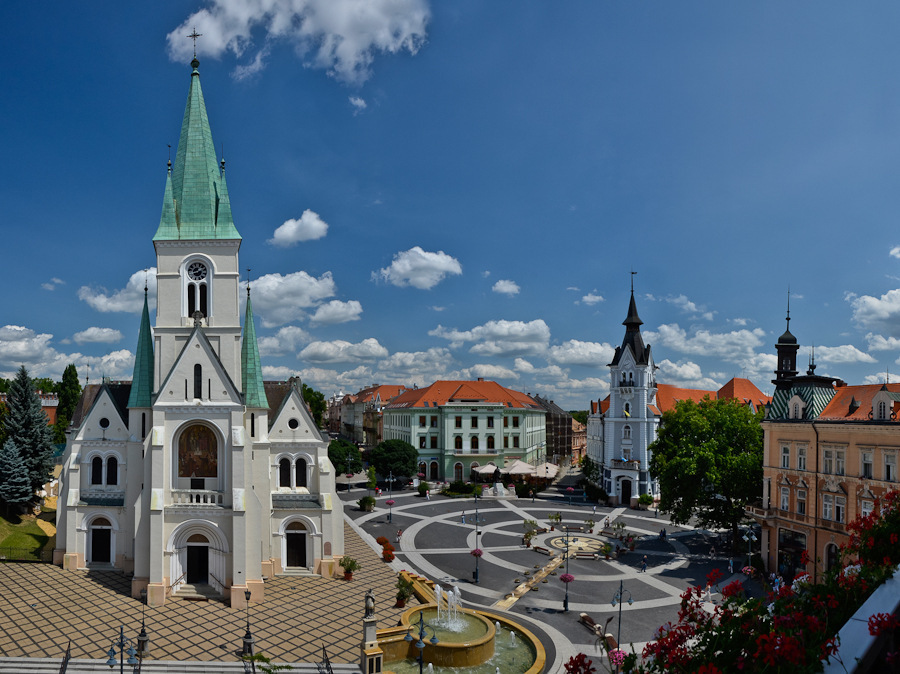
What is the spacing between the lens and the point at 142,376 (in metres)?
32.2

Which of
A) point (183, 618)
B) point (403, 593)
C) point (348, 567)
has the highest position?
point (403, 593)

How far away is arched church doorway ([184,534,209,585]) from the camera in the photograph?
28953mm

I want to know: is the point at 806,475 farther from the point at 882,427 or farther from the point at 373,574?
the point at 373,574

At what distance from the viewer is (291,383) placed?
35.5 metres

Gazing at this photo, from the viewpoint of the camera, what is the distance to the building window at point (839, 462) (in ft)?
98.4

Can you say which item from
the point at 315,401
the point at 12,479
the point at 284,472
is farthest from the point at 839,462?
the point at 315,401

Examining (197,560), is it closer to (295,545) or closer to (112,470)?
(295,545)

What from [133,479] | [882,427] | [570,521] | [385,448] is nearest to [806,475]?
[882,427]

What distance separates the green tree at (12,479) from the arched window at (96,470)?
10484mm

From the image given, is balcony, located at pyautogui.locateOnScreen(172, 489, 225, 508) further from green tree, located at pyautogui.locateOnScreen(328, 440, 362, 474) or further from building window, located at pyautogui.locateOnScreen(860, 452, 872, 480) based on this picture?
green tree, located at pyautogui.locateOnScreen(328, 440, 362, 474)

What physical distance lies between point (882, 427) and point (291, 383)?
3086 centimetres

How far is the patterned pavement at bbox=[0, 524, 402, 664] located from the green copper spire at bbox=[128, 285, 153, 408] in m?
9.36

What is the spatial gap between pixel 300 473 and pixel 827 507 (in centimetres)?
2864

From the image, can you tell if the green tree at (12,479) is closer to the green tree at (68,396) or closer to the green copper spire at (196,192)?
the green copper spire at (196,192)
